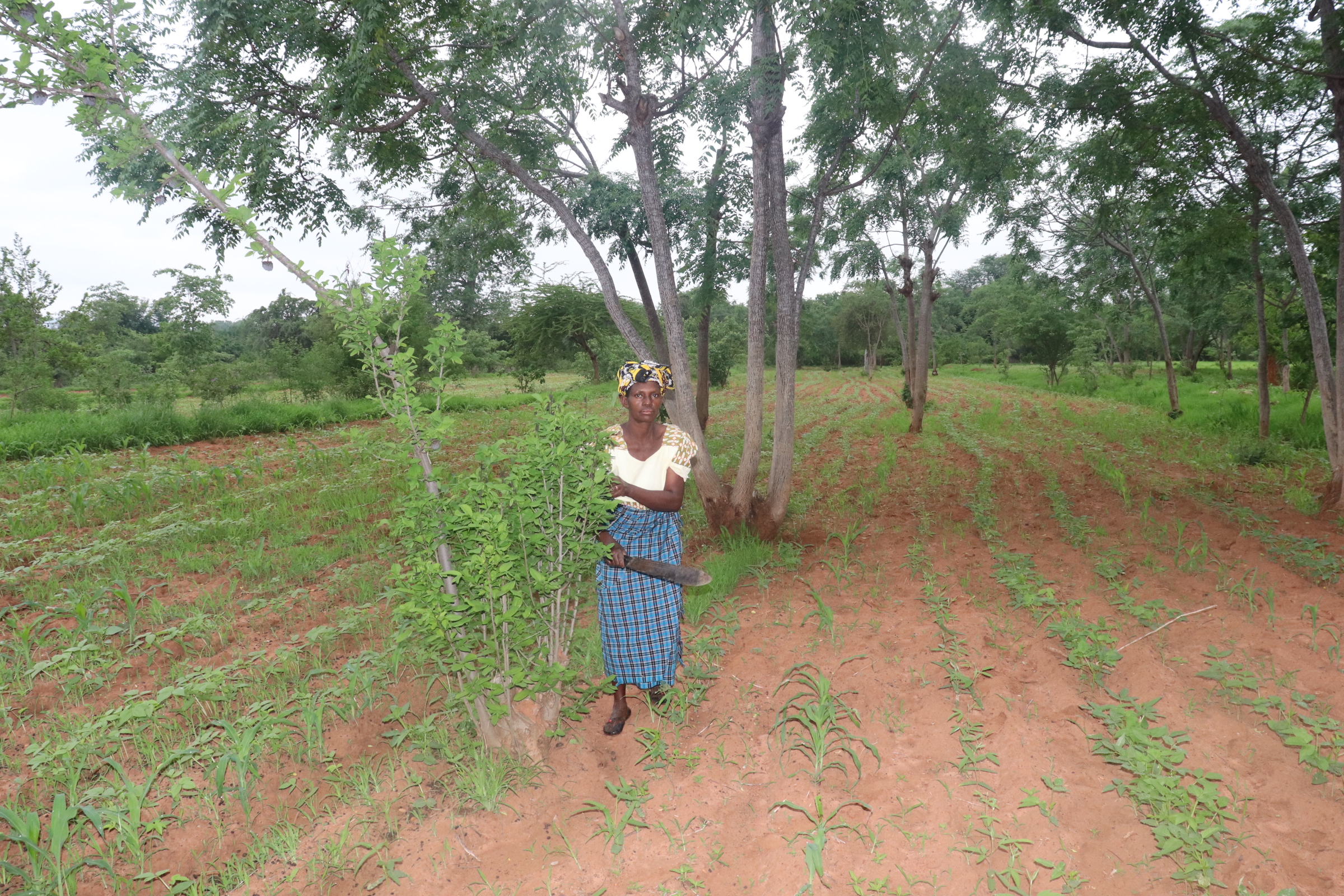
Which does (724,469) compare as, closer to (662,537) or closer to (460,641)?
(662,537)

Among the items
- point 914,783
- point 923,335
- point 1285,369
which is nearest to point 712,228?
point 923,335

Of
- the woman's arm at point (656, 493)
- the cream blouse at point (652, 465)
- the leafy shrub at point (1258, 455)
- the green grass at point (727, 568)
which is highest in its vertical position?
the cream blouse at point (652, 465)

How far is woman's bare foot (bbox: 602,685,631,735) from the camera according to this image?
10.3 ft

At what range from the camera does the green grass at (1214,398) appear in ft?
37.3

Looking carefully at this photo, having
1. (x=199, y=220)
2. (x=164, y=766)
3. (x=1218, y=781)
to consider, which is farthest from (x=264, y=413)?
(x=1218, y=781)

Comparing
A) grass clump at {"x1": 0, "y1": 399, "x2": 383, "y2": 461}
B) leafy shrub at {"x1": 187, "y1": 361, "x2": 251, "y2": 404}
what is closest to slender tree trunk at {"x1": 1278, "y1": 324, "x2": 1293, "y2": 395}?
grass clump at {"x1": 0, "y1": 399, "x2": 383, "y2": 461}

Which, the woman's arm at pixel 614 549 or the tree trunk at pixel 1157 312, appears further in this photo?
the tree trunk at pixel 1157 312

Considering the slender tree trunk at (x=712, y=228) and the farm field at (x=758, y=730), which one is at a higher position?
the slender tree trunk at (x=712, y=228)

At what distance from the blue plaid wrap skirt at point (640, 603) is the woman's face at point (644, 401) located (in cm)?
46

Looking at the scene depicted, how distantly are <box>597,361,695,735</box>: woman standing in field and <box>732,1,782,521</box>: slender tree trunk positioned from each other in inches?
85.1

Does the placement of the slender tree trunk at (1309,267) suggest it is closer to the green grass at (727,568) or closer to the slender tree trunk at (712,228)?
the slender tree trunk at (712,228)

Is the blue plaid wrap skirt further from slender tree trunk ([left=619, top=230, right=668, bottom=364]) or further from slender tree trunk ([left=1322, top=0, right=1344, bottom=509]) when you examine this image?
slender tree trunk ([left=1322, top=0, right=1344, bottom=509])

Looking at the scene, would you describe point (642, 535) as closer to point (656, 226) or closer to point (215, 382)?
point (656, 226)

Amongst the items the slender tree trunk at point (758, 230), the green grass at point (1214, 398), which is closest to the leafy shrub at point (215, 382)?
the slender tree trunk at point (758, 230)
